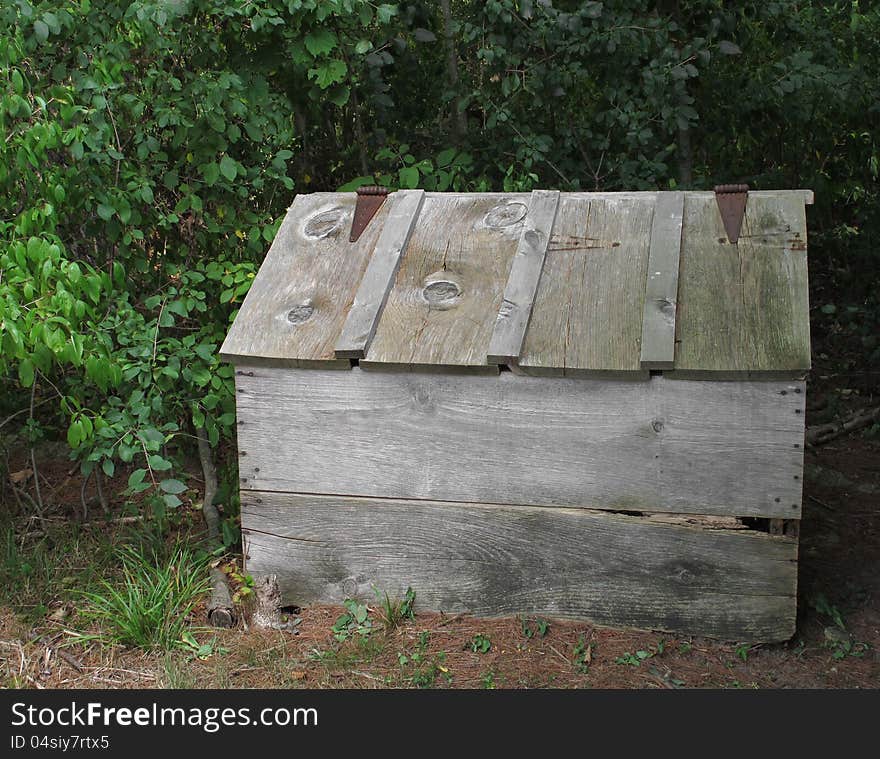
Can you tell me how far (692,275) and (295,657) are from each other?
5.91 ft

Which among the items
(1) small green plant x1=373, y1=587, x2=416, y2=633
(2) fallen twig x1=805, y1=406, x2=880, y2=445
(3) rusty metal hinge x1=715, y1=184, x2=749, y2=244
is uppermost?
(3) rusty metal hinge x1=715, y1=184, x2=749, y2=244

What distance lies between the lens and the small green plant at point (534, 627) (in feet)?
10.4

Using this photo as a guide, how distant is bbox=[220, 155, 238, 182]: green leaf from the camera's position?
371 centimetres

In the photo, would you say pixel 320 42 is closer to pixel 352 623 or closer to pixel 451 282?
pixel 451 282

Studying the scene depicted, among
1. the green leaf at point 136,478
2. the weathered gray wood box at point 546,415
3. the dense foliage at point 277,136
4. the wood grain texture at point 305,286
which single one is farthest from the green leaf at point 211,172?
the green leaf at point 136,478

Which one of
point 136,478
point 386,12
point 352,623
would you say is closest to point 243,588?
point 352,623

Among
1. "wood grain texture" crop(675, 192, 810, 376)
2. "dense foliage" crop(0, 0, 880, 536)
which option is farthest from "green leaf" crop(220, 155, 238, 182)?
"wood grain texture" crop(675, 192, 810, 376)

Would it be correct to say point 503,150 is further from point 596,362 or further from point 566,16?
point 596,362

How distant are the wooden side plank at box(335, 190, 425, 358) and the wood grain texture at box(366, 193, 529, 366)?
30mm

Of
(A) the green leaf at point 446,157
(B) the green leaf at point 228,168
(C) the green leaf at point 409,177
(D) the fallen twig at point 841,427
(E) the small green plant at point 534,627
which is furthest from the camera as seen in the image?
(D) the fallen twig at point 841,427

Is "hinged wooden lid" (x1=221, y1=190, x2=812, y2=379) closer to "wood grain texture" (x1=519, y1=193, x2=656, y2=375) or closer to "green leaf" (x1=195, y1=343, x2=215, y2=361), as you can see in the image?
"wood grain texture" (x1=519, y1=193, x2=656, y2=375)

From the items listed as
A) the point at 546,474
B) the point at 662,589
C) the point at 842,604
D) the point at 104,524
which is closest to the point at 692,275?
the point at 546,474

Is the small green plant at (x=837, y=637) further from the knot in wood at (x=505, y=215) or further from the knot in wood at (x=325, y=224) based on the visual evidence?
the knot in wood at (x=325, y=224)

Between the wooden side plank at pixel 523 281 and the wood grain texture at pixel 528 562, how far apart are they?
55cm
